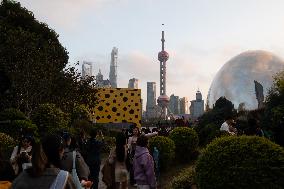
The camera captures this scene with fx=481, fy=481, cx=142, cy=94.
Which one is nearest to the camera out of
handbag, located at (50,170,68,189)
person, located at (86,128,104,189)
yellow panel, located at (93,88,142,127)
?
handbag, located at (50,170,68,189)

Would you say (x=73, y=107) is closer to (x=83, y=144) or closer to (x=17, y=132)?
(x=17, y=132)

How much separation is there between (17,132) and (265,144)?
20570 millimetres

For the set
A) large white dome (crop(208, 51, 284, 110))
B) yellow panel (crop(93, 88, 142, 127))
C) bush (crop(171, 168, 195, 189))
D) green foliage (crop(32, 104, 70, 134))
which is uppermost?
large white dome (crop(208, 51, 284, 110))

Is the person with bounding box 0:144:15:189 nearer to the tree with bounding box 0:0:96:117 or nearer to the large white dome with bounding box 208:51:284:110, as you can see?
the tree with bounding box 0:0:96:117

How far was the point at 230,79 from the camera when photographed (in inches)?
2149

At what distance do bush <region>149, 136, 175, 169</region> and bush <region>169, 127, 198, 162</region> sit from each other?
3.71ft

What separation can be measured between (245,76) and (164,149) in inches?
1426

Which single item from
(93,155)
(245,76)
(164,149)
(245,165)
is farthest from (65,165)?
(245,76)

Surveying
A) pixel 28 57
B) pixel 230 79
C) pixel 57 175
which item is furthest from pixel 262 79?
pixel 57 175

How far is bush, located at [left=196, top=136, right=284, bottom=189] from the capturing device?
8.26m

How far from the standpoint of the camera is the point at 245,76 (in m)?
53.2

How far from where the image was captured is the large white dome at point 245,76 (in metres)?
50.4

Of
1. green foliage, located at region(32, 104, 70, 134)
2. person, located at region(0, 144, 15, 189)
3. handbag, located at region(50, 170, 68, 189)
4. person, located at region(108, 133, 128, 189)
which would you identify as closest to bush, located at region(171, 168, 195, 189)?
person, located at region(108, 133, 128, 189)

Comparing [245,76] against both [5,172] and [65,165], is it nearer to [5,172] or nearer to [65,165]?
[65,165]
